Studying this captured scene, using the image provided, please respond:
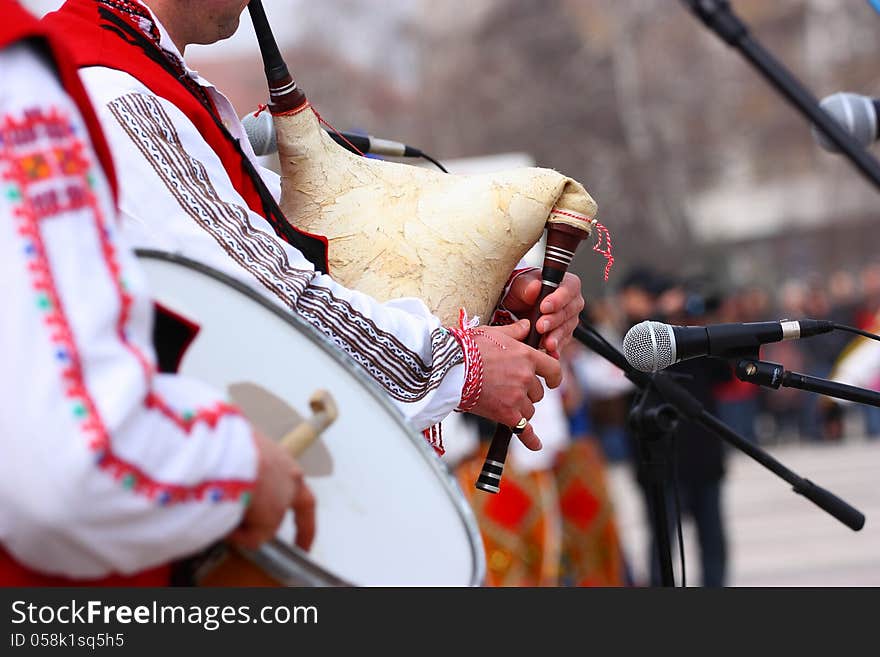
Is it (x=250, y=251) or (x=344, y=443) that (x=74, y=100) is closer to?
(x=344, y=443)

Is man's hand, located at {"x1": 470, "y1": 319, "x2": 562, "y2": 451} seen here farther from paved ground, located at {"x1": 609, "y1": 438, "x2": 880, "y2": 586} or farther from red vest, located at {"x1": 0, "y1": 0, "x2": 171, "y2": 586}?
paved ground, located at {"x1": 609, "y1": 438, "x2": 880, "y2": 586}

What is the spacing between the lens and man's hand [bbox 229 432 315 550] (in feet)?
4.22

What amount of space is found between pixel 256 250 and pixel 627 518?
28.4 feet

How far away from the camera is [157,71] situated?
1987 mm

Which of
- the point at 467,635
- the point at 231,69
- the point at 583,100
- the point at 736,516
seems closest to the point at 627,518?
the point at 736,516

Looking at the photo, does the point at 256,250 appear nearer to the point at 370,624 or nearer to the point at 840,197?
the point at 370,624

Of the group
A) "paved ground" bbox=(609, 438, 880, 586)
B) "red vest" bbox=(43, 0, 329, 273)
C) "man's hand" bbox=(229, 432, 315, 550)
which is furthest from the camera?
"paved ground" bbox=(609, 438, 880, 586)

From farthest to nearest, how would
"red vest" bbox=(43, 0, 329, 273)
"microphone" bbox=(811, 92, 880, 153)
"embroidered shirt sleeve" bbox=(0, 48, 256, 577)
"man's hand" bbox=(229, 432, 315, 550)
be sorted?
"microphone" bbox=(811, 92, 880, 153) → "red vest" bbox=(43, 0, 329, 273) → "man's hand" bbox=(229, 432, 315, 550) → "embroidered shirt sleeve" bbox=(0, 48, 256, 577)

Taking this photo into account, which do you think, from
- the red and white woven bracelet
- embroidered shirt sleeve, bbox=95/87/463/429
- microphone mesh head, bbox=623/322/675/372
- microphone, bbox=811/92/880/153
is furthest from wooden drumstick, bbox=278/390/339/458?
microphone, bbox=811/92/880/153

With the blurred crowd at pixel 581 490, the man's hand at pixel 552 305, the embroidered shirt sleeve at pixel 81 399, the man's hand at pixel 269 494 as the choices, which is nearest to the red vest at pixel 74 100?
the embroidered shirt sleeve at pixel 81 399

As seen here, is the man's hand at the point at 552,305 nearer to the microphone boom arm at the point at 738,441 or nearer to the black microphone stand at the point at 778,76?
the microphone boom arm at the point at 738,441

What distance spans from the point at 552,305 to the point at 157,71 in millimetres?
789

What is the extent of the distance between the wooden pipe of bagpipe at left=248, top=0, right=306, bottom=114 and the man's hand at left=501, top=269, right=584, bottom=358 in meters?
0.54

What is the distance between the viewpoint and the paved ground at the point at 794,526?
6992mm
